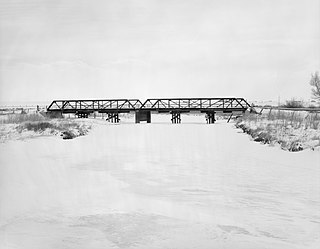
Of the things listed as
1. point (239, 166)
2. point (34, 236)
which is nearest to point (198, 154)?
point (239, 166)

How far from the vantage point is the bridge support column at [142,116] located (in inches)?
1389

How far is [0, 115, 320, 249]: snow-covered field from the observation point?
3.74m

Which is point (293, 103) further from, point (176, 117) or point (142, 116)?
point (142, 116)

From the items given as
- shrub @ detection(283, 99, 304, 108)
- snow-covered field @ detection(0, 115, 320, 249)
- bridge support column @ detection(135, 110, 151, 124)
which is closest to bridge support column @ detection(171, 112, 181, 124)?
bridge support column @ detection(135, 110, 151, 124)

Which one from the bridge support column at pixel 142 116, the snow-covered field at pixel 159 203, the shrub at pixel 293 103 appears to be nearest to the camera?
the snow-covered field at pixel 159 203

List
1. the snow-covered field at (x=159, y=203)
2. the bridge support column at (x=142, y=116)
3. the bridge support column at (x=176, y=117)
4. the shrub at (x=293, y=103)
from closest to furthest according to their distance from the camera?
the snow-covered field at (x=159, y=203) → the shrub at (x=293, y=103) → the bridge support column at (x=142, y=116) → the bridge support column at (x=176, y=117)

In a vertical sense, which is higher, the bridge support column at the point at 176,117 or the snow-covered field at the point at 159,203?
the bridge support column at the point at 176,117

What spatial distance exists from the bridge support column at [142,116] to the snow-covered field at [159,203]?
25200 millimetres

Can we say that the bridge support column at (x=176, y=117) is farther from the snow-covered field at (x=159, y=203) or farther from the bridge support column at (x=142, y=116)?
the snow-covered field at (x=159, y=203)

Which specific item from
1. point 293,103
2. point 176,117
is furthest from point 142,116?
point 293,103

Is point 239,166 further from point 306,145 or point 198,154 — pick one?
point 306,145

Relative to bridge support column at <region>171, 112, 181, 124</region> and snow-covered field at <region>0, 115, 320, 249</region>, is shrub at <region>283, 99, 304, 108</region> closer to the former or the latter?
bridge support column at <region>171, 112, 181, 124</region>

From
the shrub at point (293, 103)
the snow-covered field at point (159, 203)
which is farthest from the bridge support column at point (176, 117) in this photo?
the snow-covered field at point (159, 203)

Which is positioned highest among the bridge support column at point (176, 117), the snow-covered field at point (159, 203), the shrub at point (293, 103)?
the shrub at point (293, 103)
